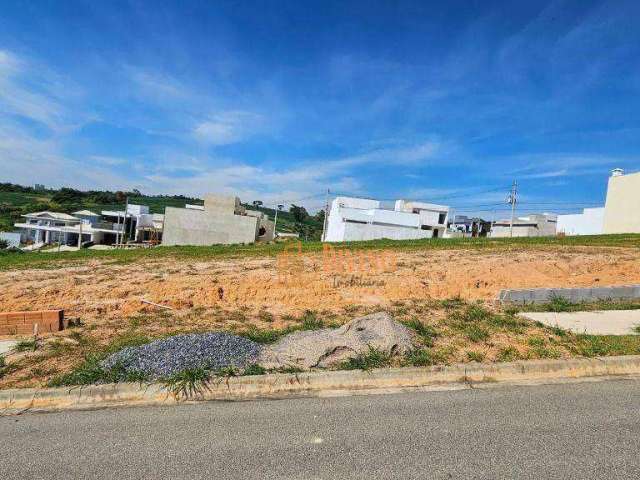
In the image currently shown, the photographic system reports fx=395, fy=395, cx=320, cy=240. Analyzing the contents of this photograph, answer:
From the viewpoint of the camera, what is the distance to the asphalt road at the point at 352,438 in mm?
2875

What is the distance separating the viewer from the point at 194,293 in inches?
356

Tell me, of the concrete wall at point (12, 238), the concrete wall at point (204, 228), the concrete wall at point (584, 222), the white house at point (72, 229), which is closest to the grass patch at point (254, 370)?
the concrete wall at point (204, 228)

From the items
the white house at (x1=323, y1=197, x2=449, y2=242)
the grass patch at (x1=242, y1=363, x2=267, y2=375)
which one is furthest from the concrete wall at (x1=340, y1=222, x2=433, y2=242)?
the grass patch at (x1=242, y1=363, x2=267, y2=375)

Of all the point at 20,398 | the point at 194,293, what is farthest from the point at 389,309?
the point at 20,398

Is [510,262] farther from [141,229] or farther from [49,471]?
[141,229]

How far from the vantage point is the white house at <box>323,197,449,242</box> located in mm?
45141

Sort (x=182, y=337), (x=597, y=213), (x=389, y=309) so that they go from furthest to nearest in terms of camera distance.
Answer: (x=597, y=213), (x=389, y=309), (x=182, y=337)

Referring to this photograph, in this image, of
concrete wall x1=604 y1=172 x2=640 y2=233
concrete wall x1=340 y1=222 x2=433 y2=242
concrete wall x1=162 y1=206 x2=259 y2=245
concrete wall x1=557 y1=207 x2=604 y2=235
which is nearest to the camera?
concrete wall x1=604 y1=172 x2=640 y2=233

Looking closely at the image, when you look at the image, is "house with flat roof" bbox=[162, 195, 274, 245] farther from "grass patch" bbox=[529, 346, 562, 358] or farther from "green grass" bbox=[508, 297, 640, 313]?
"grass patch" bbox=[529, 346, 562, 358]

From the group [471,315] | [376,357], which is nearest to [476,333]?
[471,315]

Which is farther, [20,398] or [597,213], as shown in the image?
[597,213]

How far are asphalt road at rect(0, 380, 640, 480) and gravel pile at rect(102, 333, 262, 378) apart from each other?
2.13ft

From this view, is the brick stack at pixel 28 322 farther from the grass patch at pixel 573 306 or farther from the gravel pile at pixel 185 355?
the grass patch at pixel 573 306

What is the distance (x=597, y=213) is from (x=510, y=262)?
48.1m
